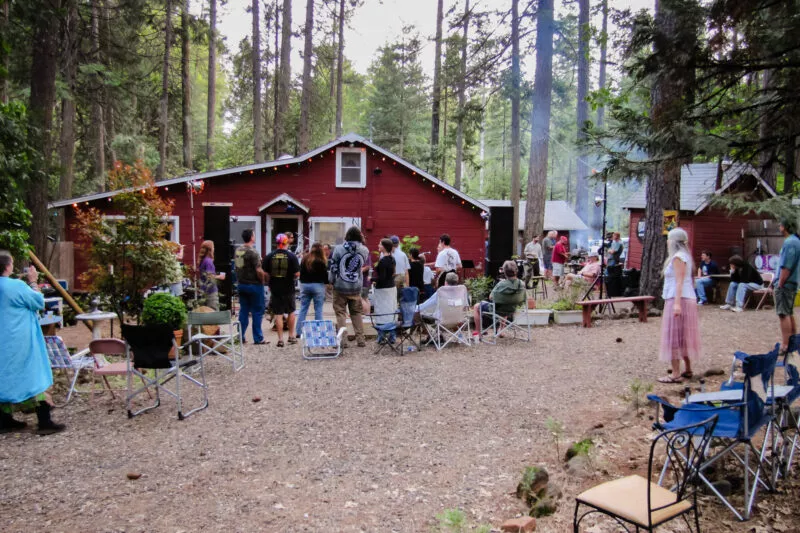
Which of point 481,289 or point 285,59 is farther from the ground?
point 285,59

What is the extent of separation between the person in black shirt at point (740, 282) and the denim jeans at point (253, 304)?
9.62m

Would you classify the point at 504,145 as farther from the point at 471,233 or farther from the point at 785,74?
the point at 785,74

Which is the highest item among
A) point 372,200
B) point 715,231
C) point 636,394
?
point 372,200

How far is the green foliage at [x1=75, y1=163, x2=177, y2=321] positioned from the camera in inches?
362

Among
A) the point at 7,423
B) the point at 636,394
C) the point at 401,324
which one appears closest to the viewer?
the point at 7,423

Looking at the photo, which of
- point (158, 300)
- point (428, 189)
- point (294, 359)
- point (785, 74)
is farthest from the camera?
point (428, 189)

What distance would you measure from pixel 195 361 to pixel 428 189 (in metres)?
11.6

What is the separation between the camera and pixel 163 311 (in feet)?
25.6

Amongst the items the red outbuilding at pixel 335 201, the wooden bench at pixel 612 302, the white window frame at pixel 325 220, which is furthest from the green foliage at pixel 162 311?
the white window frame at pixel 325 220

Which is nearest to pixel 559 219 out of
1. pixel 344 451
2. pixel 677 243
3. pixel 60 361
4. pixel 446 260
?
pixel 446 260

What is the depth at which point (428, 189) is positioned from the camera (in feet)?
56.3

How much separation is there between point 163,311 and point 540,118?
1310 cm

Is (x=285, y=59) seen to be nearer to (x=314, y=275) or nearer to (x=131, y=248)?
(x=131, y=248)

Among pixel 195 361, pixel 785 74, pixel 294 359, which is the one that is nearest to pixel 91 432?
pixel 195 361
